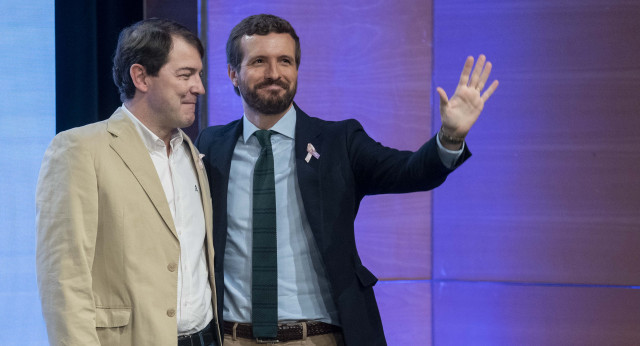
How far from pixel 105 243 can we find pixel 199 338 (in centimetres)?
41

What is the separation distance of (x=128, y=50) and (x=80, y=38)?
1.09m

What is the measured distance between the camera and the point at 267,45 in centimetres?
239

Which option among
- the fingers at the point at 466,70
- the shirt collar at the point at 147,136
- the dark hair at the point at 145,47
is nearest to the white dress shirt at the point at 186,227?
the shirt collar at the point at 147,136

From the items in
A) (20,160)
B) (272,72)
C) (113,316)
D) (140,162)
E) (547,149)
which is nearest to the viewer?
(113,316)

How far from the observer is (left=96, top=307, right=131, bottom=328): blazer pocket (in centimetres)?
189

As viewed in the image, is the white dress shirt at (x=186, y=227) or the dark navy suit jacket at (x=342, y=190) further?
the dark navy suit jacket at (x=342, y=190)

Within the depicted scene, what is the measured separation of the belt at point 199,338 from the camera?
2.04 metres

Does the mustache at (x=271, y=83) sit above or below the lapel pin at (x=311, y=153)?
above

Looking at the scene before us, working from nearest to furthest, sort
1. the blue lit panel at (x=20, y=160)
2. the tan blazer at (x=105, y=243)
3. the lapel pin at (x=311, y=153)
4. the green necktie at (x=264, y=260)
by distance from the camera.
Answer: the tan blazer at (x=105, y=243), the green necktie at (x=264, y=260), the lapel pin at (x=311, y=153), the blue lit panel at (x=20, y=160)

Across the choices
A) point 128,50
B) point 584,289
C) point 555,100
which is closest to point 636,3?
point 555,100

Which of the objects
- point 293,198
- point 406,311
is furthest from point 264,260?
point 406,311

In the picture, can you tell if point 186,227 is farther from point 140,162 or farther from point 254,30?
point 254,30

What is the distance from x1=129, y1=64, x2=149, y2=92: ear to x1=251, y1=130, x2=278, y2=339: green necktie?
45 cm

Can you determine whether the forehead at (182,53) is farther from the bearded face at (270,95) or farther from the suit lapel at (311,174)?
the suit lapel at (311,174)
